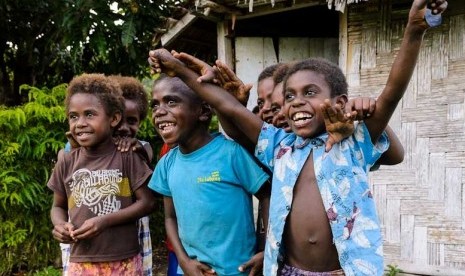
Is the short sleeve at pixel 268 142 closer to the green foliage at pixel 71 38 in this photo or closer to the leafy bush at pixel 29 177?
the leafy bush at pixel 29 177

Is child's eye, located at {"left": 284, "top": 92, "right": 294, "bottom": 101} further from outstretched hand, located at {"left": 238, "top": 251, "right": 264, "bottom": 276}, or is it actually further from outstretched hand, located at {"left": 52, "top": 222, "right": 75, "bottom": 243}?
outstretched hand, located at {"left": 52, "top": 222, "right": 75, "bottom": 243}

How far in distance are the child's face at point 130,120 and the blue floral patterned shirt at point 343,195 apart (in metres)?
1.07

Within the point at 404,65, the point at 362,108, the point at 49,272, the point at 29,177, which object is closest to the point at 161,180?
the point at 362,108

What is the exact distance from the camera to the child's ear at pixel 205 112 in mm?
2352

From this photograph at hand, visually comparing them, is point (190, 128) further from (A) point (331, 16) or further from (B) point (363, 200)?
(A) point (331, 16)

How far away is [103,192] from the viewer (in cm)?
251

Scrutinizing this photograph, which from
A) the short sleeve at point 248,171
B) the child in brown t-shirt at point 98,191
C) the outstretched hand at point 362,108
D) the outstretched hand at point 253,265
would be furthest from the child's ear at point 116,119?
the outstretched hand at point 362,108

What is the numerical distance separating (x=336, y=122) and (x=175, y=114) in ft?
2.40

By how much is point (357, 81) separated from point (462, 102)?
0.91m

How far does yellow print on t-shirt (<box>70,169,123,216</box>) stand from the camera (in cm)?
251

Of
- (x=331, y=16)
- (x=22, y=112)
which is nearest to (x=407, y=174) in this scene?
(x=331, y=16)

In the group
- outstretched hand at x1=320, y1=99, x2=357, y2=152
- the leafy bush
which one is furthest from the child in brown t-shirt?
the leafy bush

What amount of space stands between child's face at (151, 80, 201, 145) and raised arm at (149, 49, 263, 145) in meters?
0.16

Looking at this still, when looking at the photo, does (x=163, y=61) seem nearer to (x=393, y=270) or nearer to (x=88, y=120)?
(x=88, y=120)
